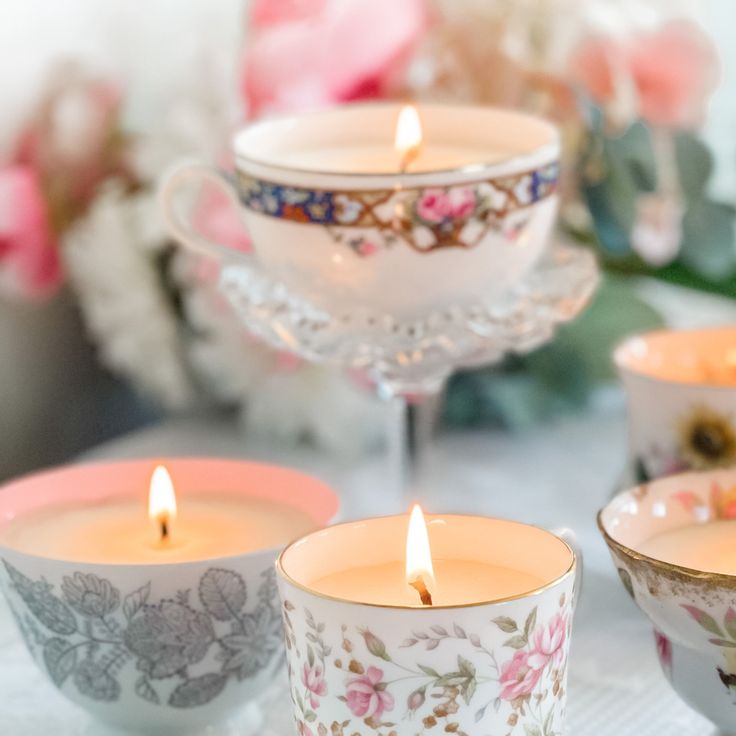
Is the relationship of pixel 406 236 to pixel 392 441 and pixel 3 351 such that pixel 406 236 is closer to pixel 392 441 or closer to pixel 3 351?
pixel 392 441

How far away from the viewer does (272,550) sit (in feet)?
1.26

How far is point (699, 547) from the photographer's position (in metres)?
0.40

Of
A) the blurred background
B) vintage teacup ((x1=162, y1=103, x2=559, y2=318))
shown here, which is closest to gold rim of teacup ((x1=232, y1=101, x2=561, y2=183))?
vintage teacup ((x1=162, y1=103, x2=559, y2=318))

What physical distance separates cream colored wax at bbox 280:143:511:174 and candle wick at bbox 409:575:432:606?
0.19 meters

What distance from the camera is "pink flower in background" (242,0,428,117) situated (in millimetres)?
577

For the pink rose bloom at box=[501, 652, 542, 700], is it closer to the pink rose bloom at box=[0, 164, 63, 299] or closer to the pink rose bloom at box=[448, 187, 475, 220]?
the pink rose bloom at box=[448, 187, 475, 220]

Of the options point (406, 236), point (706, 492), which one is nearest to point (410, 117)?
point (406, 236)

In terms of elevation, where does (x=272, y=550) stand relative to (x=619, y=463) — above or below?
above

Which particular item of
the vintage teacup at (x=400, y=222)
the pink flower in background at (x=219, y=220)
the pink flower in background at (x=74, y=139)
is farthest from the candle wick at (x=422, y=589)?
the pink flower in background at (x=74, y=139)

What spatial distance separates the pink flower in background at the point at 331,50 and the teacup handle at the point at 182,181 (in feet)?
0.29

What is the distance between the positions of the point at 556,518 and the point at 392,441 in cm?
8

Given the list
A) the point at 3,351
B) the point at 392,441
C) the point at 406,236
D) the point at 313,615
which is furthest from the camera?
the point at 3,351

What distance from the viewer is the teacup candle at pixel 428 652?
318 mm

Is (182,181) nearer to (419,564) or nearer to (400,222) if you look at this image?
(400,222)
